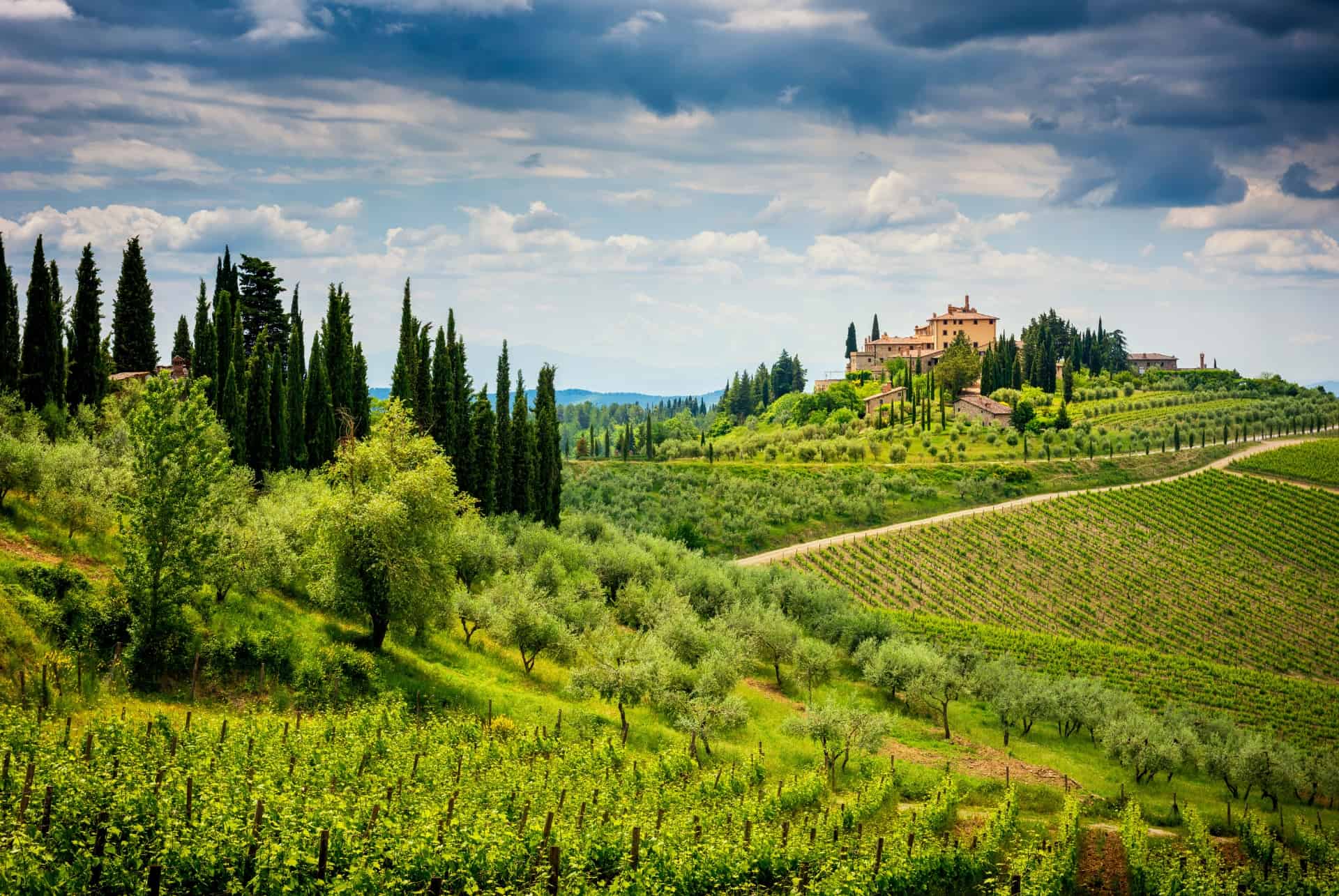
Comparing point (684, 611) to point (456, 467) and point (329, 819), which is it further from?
point (329, 819)

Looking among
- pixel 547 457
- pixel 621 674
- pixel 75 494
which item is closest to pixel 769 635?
pixel 621 674

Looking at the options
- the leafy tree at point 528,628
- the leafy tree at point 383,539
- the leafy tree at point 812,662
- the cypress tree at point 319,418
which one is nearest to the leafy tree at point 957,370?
the leafy tree at point 812,662

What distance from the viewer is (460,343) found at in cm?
6800

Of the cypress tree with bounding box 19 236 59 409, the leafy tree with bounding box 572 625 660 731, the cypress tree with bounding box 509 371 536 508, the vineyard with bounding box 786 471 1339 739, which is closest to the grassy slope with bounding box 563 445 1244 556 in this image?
the vineyard with bounding box 786 471 1339 739

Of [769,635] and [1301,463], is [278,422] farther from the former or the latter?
[1301,463]

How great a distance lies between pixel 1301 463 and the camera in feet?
335

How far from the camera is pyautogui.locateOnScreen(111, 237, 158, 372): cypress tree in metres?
62.9

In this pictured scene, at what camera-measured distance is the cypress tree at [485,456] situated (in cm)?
6612

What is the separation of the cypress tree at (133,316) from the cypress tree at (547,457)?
90.4 feet

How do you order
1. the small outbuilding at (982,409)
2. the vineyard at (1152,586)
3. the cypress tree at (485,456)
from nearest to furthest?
the vineyard at (1152,586)
the cypress tree at (485,456)
the small outbuilding at (982,409)

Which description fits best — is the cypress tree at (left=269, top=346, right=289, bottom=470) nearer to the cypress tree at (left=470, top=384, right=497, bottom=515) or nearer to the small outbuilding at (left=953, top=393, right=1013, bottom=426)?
the cypress tree at (left=470, top=384, right=497, bottom=515)

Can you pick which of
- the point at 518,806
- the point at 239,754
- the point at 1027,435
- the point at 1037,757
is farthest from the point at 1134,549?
→ the point at 239,754

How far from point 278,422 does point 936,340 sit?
15166cm

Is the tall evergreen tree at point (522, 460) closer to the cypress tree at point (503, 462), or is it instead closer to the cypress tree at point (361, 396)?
the cypress tree at point (503, 462)
